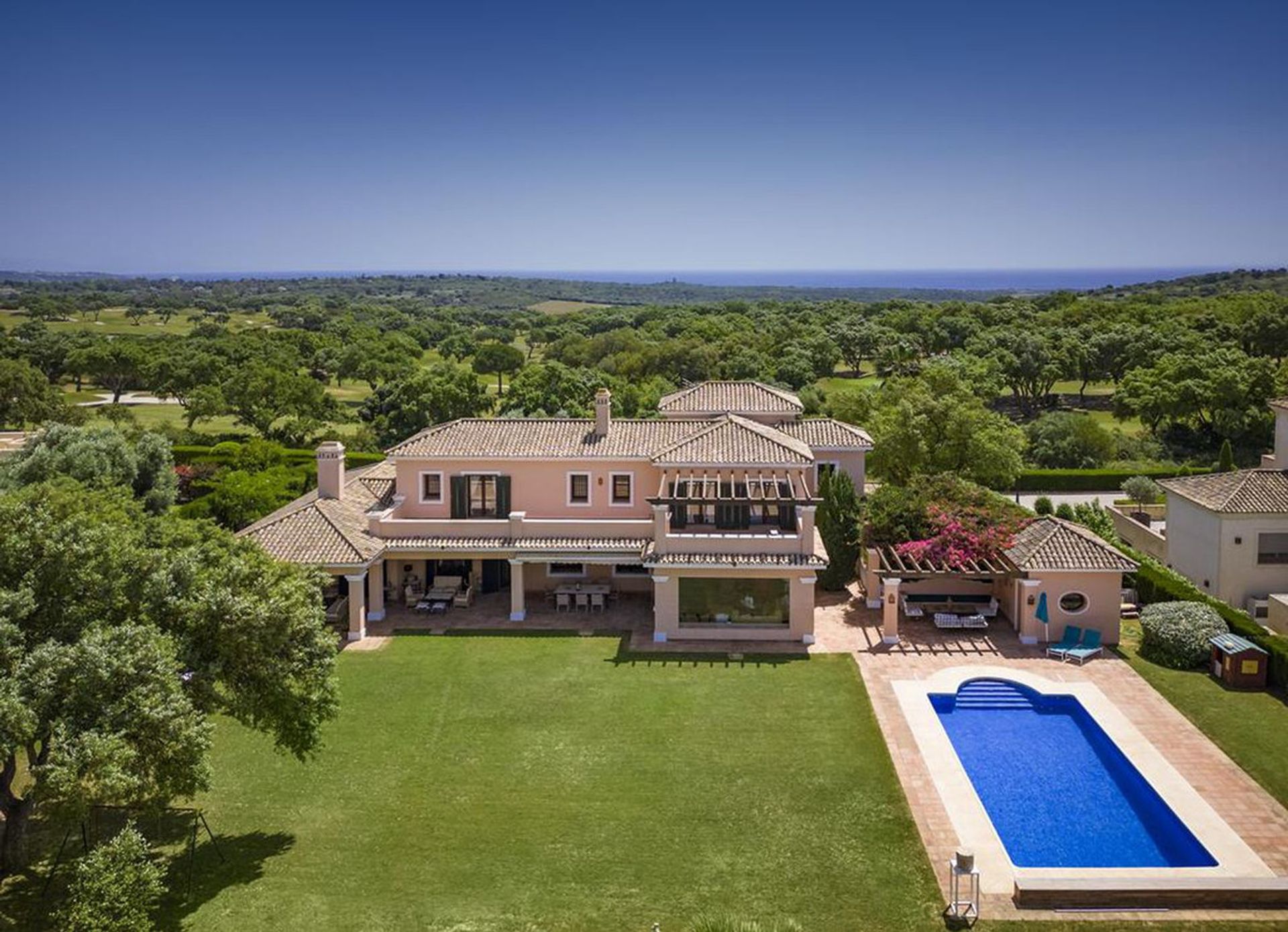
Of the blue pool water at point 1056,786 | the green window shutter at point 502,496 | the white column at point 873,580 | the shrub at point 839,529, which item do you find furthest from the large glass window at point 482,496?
the blue pool water at point 1056,786

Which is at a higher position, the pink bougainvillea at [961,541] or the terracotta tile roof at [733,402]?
the terracotta tile roof at [733,402]

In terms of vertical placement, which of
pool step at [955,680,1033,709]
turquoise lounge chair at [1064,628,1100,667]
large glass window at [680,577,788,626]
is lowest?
pool step at [955,680,1033,709]

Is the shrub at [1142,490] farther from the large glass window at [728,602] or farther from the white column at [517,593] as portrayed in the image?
the white column at [517,593]

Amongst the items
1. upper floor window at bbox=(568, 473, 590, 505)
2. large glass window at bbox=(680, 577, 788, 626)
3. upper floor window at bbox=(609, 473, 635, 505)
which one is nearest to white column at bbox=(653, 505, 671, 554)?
large glass window at bbox=(680, 577, 788, 626)

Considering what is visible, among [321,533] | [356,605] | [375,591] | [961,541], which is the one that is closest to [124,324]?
[321,533]

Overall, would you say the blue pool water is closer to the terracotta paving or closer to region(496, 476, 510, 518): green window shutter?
the terracotta paving

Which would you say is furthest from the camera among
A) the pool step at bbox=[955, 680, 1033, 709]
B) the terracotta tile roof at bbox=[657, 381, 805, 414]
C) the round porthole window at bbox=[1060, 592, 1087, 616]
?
the terracotta tile roof at bbox=[657, 381, 805, 414]
